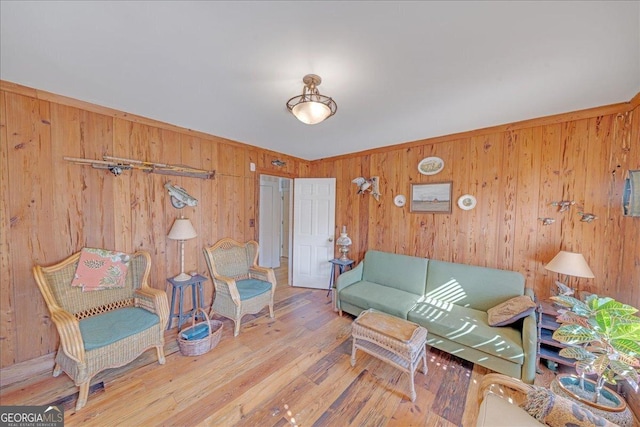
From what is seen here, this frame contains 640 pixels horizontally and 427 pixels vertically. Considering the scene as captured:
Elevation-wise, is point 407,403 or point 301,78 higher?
point 301,78

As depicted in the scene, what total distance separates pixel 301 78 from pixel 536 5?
1.26 metres

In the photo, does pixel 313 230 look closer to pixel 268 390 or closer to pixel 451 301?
pixel 451 301

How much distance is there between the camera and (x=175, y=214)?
2709 millimetres

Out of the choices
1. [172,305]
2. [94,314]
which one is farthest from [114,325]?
[172,305]

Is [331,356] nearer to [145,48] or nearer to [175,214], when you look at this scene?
[175,214]

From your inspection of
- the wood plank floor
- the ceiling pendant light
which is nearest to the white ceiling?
the ceiling pendant light

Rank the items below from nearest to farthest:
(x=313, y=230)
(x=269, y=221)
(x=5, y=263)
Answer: (x=5, y=263) < (x=313, y=230) < (x=269, y=221)

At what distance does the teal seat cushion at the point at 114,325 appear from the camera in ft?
5.52

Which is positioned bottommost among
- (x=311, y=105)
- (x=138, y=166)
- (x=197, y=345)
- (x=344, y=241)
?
(x=197, y=345)

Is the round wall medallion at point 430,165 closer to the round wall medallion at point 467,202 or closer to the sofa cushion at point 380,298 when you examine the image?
the round wall medallion at point 467,202

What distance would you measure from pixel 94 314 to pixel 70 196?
1072mm

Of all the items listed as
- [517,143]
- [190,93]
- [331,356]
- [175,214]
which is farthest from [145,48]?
[517,143]

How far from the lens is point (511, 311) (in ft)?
6.46

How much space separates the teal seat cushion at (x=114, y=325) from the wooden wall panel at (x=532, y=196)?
2.93m
